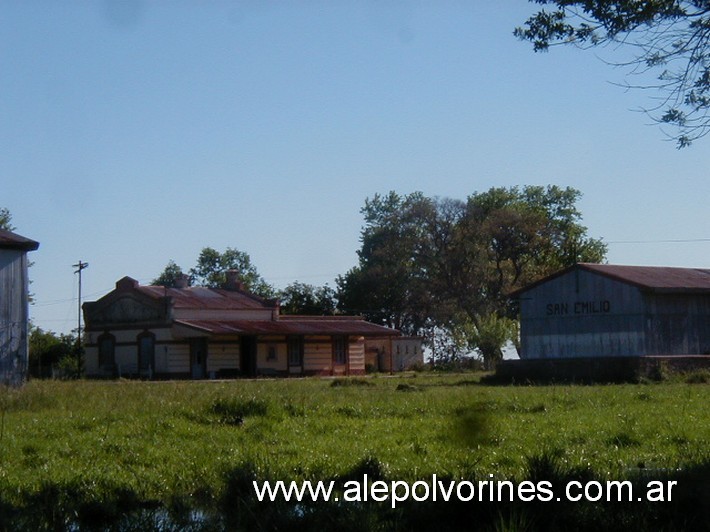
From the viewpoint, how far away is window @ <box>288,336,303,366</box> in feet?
222

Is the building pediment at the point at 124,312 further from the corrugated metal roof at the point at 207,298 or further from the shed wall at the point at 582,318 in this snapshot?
the shed wall at the point at 582,318

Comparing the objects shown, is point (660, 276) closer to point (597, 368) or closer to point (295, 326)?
point (597, 368)

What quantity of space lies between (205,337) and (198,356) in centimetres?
142

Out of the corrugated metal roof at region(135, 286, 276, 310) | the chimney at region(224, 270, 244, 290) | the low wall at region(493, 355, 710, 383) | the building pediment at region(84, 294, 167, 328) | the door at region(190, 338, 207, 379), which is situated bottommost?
the low wall at region(493, 355, 710, 383)

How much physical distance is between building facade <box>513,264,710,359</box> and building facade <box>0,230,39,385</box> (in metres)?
24.9


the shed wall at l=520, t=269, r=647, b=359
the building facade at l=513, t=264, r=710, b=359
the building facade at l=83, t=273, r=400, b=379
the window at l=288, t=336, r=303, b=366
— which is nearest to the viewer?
the building facade at l=513, t=264, r=710, b=359

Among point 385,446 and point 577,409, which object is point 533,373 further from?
point 385,446

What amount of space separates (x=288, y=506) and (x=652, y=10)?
7513mm

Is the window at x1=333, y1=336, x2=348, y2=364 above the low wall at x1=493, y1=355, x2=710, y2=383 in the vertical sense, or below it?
above

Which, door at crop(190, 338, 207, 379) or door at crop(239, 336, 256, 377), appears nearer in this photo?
door at crop(190, 338, 207, 379)

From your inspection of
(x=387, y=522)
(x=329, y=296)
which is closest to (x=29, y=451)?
(x=387, y=522)

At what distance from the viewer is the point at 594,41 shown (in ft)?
44.0

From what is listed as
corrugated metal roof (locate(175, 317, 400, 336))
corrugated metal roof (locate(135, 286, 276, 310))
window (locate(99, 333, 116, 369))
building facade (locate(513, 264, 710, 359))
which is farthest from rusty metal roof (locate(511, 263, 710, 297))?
window (locate(99, 333, 116, 369))

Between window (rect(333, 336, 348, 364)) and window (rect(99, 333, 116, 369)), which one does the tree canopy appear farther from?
window (rect(99, 333, 116, 369))
